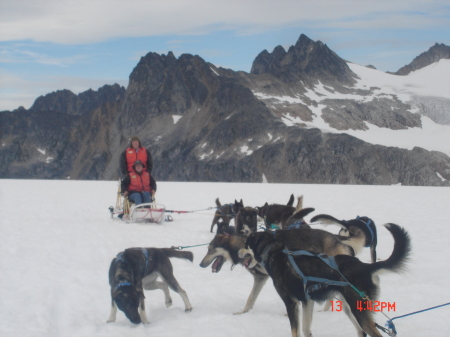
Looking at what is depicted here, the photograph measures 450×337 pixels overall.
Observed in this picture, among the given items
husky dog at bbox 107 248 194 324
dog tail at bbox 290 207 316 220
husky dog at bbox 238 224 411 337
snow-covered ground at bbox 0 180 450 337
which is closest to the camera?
husky dog at bbox 238 224 411 337

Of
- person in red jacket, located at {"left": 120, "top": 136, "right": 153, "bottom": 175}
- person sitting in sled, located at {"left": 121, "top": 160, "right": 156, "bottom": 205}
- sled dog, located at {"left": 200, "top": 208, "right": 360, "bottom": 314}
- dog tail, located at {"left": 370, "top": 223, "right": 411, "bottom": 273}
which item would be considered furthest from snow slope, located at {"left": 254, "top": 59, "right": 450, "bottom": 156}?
dog tail, located at {"left": 370, "top": 223, "right": 411, "bottom": 273}

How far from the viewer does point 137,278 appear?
197 inches

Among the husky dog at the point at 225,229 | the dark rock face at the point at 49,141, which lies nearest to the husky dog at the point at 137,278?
the husky dog at the point at 225,229

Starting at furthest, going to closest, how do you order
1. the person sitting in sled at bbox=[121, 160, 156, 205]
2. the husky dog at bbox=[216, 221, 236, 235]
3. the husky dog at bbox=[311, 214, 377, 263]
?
the person sitting in sled at bbox=[121, 160, 156, 205] → the husky dog at bbox=[216, 221, 236, 235] → the husky dog at bbox=[311, 214, 377, 263]

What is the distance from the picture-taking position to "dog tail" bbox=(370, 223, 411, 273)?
3885 millimetres

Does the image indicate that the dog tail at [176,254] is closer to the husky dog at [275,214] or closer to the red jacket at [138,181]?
the husky dog at [275,214]

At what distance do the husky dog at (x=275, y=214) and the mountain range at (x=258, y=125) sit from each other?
78649 mm

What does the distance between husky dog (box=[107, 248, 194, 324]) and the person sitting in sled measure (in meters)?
6.93

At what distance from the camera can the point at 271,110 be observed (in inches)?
4203

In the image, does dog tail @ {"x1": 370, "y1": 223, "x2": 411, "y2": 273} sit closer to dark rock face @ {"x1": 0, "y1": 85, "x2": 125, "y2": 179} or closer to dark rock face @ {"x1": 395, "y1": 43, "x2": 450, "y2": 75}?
dark rock face @ {"x1": 0, "y1": 85, "x2": 125, "y2": 179}

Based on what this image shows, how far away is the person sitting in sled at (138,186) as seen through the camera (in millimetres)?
12438

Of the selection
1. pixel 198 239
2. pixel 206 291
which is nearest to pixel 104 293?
pixel 206 291

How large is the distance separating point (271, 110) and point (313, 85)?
29.1 meters

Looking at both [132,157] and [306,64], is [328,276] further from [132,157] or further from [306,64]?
[306,64]
